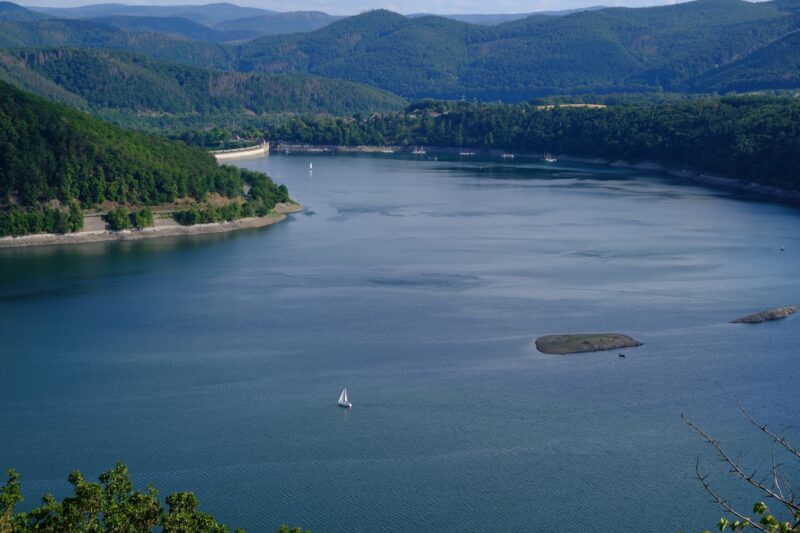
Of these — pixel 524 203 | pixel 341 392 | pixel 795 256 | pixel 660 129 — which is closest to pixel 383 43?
pixel 660 129

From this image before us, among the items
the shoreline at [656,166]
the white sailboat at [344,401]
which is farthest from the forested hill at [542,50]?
the white sailboat at [344,401]

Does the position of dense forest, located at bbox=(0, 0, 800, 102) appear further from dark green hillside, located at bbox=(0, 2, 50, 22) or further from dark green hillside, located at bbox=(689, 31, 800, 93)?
dark green hillside, located at bbox=(0, 2, 50, 22)

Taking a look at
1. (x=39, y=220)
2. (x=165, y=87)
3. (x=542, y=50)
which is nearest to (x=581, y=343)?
(x=39, y=220)

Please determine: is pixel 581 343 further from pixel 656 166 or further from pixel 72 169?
pixel 656 166

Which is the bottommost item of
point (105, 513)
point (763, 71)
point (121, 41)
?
point (105, 513)

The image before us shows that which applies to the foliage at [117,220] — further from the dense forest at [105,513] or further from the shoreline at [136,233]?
the dense forest at [105,513]

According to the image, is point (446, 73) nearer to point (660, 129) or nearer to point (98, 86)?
point (98, 86)
